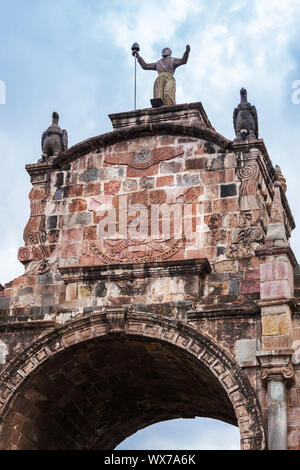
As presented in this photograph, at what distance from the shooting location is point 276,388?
16.7 metres

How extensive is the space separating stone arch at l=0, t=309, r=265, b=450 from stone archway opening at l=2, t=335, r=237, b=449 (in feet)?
0.32

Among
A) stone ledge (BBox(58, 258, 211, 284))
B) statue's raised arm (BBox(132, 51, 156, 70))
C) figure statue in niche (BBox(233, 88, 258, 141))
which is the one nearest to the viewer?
stone ledge (BBox(58, 258, 211, 284))

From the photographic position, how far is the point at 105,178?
65.3 feet

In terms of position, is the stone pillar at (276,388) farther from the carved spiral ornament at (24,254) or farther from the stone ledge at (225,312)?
the carved spiral ornament at (24,254)

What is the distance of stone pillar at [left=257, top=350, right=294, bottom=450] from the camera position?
16.2 m

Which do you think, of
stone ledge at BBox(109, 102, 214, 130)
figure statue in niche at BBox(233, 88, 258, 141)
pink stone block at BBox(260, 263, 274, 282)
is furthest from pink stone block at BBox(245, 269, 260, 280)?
stone ledge at BBox(109, 102, 214, 130)

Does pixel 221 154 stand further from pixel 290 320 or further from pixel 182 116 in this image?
pixel 290 320

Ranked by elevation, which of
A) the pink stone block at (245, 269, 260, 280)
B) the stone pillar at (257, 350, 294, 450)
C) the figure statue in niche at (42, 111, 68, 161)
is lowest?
the stone pillar at (257, 350, 294, 450)

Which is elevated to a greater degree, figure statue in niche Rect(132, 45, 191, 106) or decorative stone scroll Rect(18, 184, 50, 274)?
figure statue in niche Rect(132, 45, 191, 106)

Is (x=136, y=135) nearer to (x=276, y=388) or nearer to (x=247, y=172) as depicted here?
(x=247, y=172)

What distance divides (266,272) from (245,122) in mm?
3232

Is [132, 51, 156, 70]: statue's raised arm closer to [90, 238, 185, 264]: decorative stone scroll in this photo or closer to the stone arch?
[90, 238, 185, 264]: decorative stone scroll
